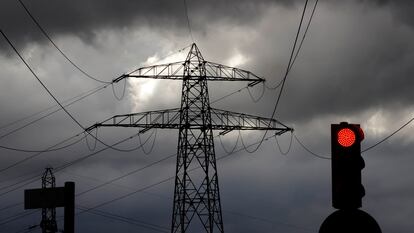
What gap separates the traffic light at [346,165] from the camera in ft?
28.1

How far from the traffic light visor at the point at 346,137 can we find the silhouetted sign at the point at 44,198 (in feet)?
52.6

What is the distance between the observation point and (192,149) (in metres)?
50.3

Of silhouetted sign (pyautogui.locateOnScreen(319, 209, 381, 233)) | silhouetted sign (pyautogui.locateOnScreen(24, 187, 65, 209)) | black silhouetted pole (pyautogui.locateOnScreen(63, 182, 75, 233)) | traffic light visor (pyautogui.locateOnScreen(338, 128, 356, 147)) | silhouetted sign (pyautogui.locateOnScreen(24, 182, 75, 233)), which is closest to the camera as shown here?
silhouetted sign (pyautogui.locateOnScreen(319, 209, 381, 233))

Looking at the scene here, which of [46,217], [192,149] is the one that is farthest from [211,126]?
[46,217]

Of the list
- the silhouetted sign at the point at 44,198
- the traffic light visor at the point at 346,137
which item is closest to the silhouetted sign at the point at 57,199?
the silhouetted sign at the point at 44,198

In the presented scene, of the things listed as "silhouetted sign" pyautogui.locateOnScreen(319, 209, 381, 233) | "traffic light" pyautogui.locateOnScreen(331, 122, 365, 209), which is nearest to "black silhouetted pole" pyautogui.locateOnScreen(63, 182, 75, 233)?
"traffic light" pyautogui.locateOnScreen(331, 122, 365, 209)

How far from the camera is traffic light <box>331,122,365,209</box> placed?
8.57 meters

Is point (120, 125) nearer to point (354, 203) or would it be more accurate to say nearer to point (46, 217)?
point (46, 217)

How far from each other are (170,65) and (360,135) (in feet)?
135

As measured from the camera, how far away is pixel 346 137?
29.8 feet

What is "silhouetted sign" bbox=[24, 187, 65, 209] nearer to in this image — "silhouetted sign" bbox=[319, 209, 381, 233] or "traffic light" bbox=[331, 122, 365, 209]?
"traffic light" bbox=[331, 122, 365, 209]

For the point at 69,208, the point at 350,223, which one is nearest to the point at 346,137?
the point at 350,223

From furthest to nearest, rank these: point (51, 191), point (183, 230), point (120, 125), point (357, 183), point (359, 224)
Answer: point (120, 125), point (183, 230), point (51, 191), point (357, 183), point (359, 224)

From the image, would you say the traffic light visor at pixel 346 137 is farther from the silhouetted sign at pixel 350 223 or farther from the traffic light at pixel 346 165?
the silhouetted sign at pixel 350 223
